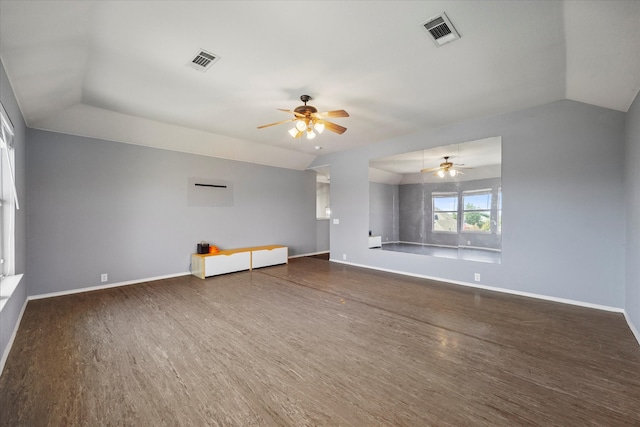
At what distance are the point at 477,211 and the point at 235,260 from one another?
4815 mm

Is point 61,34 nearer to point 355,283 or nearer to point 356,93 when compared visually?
point 356,93

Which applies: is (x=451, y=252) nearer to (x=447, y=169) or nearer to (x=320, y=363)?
(x=447, y=169)

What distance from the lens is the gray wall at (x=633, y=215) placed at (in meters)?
2.78

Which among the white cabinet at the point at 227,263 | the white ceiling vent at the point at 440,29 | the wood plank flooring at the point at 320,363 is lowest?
the wood plank flooring at the point at 320,363

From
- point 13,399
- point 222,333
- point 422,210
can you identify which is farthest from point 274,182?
point 13,399

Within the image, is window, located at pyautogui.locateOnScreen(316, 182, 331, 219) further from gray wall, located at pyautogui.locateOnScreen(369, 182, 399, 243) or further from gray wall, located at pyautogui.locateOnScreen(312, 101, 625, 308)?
gray wall, located at pyautogui.locateOnScreen(312, 101, 625, 308)

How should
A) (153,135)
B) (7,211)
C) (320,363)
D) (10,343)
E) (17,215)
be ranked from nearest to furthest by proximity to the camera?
(320,363) < (10,343) < (7,211) < (17,215) < (153,135)

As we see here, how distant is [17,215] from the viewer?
3.11 metres

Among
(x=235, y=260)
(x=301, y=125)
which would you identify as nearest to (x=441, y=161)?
(x=301, y=125)

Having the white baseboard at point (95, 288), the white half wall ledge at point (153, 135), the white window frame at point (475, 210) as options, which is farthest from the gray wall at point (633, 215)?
the white baseboard at point (95, 288)

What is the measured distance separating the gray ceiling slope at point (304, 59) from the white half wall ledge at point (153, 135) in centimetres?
3

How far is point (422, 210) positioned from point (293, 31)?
4.14 m

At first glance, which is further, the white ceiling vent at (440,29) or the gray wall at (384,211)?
the gray wall at (384,211)

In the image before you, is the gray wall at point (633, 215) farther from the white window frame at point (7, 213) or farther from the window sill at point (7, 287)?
the white window frame at point (7, 213)
